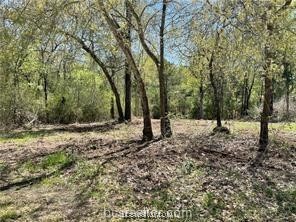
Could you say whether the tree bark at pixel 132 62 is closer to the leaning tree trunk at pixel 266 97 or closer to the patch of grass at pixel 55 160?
the patch of grass at pixel 55 160

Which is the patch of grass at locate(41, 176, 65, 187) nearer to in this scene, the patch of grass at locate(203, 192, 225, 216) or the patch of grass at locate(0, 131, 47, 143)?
the patch of grass at locate(203, 192, 225, 216)

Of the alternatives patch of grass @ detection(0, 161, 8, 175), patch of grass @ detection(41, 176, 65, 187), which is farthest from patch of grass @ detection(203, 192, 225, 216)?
patch of grass @ detection(0, 161, 8, 175)

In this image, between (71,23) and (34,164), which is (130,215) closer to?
(34,164)

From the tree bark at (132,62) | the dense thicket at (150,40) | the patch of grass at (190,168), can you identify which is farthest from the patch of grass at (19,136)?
the patch of grass at (190,168)

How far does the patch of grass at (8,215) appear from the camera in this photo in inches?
188

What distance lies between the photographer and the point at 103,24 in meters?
9.40

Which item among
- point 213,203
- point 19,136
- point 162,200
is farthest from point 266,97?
point 19,136

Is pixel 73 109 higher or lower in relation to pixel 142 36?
lower

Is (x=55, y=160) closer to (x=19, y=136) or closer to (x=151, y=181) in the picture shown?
(x=151, y=181)

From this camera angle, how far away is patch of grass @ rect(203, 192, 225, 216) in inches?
198

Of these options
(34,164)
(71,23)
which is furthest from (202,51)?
(34,164)

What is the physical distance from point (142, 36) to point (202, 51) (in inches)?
128

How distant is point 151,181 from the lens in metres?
6.04

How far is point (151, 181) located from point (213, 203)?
1.16 m
